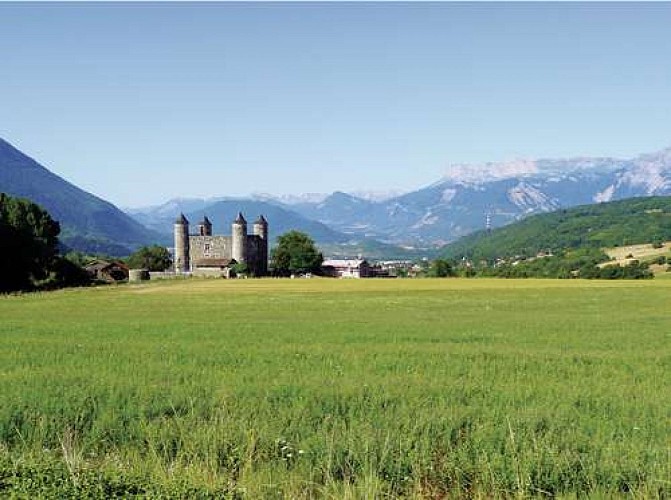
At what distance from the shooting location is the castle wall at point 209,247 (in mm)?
144250

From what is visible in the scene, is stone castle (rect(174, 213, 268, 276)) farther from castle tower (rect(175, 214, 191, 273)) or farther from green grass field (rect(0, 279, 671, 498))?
green grass field (rect(0, 279, 671, 498))

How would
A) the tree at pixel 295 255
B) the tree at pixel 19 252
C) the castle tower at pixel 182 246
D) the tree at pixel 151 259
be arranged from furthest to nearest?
the tree at pixel 151 259 → the castle tower at pixel 182 246 → the tree at pixel 295 255 → the tree at pixel 19 252

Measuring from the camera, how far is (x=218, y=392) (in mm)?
12336

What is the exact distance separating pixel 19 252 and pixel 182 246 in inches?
2749

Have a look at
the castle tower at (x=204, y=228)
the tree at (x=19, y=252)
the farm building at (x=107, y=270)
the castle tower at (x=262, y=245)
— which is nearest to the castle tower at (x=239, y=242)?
the castle tower at (x=262, y=245)

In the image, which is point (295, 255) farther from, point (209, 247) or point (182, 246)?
point (182, 246)

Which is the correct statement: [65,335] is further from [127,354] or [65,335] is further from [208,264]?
[208,264]

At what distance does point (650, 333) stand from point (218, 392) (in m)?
21.6

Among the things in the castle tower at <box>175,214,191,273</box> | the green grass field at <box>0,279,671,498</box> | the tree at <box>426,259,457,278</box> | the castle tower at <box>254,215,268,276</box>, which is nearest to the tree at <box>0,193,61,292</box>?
the castle tower at <box>175,214,191,273</box>

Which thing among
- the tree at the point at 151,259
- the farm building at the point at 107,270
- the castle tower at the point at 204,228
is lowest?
the farm building at the point at 107,270

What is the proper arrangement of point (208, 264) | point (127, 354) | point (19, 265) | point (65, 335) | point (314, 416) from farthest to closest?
point (208, 264), point (19, 265), point (65, 335), point (127, 354), point (314, 416)

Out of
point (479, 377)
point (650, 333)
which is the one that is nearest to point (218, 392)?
point (479, 377)

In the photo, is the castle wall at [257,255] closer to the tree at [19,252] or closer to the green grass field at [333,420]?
the tree at [19,252]

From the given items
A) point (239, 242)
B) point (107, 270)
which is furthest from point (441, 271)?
point (107, 270)
